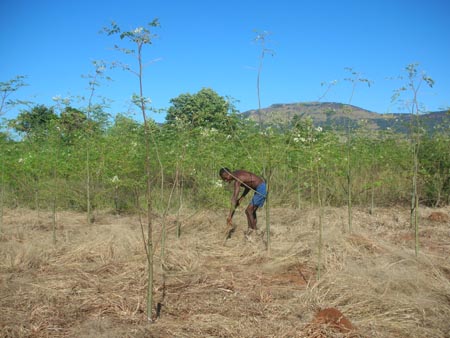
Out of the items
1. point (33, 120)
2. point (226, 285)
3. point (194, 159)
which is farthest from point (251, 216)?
point (33, 120)

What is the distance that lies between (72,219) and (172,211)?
2.20 meters

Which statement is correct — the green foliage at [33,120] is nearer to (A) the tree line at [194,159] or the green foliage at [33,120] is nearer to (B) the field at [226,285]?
(A) the tree line at [194,159]

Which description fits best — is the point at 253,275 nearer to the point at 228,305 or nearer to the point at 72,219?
the point at 228,305

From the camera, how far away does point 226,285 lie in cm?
523

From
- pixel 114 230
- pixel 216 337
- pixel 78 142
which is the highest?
pixel 78 142

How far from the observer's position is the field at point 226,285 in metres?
3.96

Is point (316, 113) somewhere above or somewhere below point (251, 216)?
above

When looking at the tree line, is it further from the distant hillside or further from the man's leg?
the man's leg

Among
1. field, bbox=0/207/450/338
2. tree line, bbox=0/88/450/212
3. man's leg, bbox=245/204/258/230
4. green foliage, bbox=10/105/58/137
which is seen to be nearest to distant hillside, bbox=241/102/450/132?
tree line, bbox=0/88/450/212

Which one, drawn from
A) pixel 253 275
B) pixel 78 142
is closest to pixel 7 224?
pixel 78 142

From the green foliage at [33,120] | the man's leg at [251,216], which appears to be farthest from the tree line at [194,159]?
the man's leg at [251,216]

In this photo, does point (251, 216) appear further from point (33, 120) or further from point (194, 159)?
point (33, 120)

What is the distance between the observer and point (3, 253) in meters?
6.19

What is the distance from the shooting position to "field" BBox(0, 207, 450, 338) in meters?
3.96
